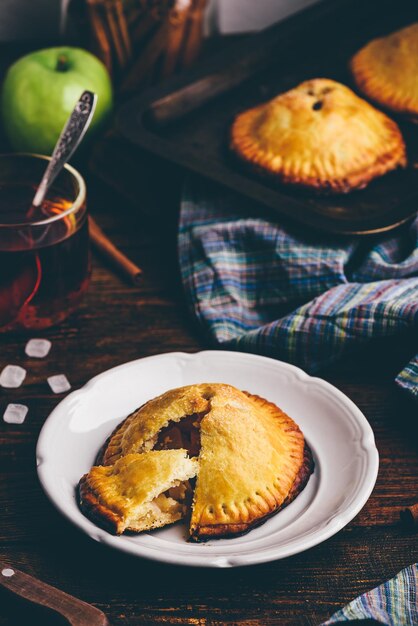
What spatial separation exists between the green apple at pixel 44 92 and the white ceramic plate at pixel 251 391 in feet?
2.89

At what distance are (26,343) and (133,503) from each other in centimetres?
62

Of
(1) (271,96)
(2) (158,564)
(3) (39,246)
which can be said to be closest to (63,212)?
(3) (39,246)

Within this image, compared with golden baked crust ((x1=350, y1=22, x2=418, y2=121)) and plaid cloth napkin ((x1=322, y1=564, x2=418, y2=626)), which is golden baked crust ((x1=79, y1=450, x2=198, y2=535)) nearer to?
plaid cloth napkin ((x1=322, y1=564, x2=418, y2=626))

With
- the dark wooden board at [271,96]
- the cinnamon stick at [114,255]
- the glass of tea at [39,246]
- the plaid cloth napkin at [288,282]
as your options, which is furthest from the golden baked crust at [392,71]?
the glass of tea at [39,246]

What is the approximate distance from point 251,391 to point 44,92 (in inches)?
41.2

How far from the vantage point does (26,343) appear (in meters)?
1.75

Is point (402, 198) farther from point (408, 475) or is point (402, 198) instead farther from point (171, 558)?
point (171, 558)

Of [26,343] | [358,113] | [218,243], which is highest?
[358,113]

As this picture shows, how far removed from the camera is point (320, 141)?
1.96 m

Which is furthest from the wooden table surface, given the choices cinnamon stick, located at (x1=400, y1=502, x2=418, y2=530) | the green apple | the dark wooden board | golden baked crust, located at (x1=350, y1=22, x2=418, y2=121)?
golden baked crust, located at (x1=350, y1=22, x2=418, y2=121)

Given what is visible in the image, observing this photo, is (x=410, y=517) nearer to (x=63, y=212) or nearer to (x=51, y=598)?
(x=51, y=598)

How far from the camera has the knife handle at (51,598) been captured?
1147mm

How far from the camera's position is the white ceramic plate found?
1222 mm

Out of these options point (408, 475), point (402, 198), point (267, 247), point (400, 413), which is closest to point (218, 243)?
point (267, 247)
